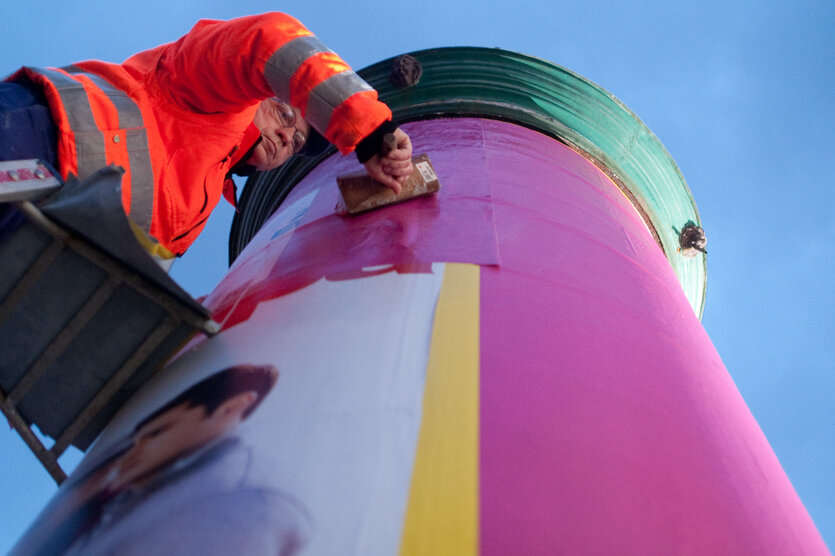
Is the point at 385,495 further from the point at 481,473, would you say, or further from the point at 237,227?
the point at 237,227

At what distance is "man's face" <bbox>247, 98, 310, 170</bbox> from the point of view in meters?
3.08

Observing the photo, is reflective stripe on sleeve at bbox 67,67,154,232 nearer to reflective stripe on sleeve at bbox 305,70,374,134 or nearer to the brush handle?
reflective stripe on sleeve at bbox 305,70,374,134

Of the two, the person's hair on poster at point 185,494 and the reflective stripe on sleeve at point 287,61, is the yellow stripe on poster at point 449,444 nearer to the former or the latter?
the person's hair on poster at point 185,494

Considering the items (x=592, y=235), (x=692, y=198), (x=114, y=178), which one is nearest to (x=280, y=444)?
(x=114, y=178)

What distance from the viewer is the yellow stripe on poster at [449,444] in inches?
48.2

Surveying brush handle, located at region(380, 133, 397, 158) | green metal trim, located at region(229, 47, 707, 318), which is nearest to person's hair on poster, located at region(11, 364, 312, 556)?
brush handle, located at region(380, 133, 397, 158)

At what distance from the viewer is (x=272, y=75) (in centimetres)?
224

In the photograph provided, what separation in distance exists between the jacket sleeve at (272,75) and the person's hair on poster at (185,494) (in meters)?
0.84

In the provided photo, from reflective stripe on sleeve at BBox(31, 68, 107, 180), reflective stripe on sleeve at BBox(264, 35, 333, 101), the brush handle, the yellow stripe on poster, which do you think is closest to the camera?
the yellow stripe on poster

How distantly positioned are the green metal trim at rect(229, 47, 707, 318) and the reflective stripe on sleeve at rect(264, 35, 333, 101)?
4.34ft

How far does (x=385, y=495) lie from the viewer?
4.26 feet

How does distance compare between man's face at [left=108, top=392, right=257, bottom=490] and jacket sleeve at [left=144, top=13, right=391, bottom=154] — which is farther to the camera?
jacket sleeve at [left=144, top=13, right=391, bottom=154]

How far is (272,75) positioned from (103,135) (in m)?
0.51

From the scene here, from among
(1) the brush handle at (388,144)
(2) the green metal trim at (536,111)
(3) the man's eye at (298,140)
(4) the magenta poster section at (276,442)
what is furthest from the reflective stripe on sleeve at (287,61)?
Result: (2) the green metal trim at (536,111)
